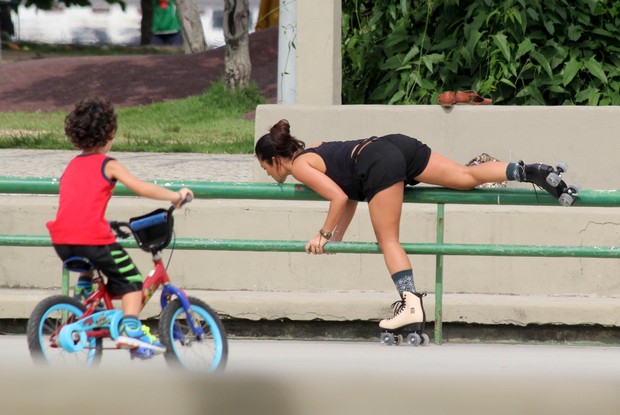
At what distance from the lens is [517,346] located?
25.8 feet

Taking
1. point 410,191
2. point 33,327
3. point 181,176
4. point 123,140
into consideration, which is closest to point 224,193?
point 410,191

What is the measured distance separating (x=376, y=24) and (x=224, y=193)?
3.91m

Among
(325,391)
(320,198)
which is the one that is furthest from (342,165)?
(325,391)

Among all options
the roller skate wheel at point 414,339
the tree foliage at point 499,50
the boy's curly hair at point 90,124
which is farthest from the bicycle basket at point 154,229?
the tree foliage at point 499,50

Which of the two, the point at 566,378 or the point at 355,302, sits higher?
the point at 566,378

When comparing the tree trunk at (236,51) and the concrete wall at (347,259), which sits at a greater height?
the tree trunk at (236,51)

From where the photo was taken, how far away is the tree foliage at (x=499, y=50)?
9.80m

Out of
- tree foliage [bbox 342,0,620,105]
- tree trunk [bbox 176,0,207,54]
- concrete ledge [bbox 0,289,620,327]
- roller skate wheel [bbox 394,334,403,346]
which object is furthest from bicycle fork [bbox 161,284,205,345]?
tree trunk [bbox 176,0,207,54]

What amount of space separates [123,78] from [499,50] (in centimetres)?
1445

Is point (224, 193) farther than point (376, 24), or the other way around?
point (376, 24)

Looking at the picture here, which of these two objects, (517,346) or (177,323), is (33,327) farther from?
(517,346)

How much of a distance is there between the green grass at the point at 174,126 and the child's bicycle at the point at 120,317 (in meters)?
7.04

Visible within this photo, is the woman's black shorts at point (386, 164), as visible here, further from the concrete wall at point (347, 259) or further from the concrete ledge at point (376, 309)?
the concrete wall at point (347, 259)

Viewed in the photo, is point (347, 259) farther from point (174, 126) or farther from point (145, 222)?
point (174, 126)
